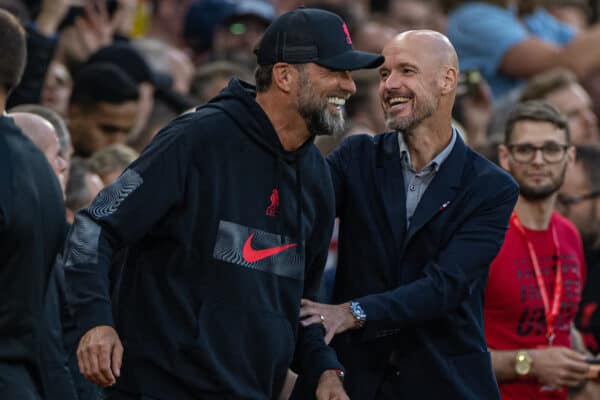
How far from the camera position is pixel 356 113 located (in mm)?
9242

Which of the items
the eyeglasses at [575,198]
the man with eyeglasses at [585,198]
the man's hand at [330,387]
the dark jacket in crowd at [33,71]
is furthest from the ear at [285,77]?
the eyeglasses at [575,198]

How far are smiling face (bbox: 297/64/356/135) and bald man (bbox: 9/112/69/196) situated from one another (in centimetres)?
129

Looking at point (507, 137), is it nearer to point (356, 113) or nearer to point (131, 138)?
point (356, 113)

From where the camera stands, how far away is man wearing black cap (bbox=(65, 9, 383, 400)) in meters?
4.81

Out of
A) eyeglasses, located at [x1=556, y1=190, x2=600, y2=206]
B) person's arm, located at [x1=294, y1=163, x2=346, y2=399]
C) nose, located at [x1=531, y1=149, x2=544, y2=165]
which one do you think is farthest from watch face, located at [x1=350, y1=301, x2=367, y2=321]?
eyeglasses, located at [x1=556, y1=190, x2=600, y2=206]

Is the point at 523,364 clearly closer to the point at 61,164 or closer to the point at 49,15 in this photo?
the point at 61,164

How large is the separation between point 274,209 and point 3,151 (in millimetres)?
1060

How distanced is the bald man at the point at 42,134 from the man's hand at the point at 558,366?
2526 mm

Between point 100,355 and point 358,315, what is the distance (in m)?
1.18

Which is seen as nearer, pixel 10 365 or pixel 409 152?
pixel 10 365

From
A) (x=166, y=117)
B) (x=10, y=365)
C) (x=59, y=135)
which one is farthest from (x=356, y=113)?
(x=10, y=365)

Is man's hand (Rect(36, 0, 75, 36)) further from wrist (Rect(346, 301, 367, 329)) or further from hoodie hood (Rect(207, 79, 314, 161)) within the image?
wrist (Rect(346, 301, 367, 329))

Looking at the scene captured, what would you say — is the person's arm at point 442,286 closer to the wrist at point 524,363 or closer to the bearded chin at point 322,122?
the bearded chin at point 322,122

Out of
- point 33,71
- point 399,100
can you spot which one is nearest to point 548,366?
point 399,100
